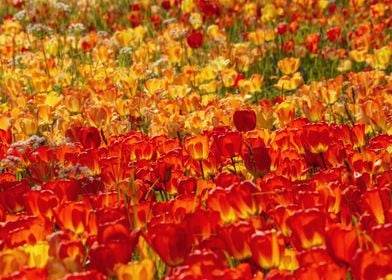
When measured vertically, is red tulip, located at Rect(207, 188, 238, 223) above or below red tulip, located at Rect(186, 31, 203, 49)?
below

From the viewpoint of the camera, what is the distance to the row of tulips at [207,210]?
201cm

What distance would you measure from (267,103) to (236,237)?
7.72ft

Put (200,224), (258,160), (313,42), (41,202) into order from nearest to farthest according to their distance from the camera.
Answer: (200,224) < (41,202) < (258,160) < (313,42)

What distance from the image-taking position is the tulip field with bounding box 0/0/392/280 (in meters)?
2.07

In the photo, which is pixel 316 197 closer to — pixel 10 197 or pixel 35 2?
pixel 10 197

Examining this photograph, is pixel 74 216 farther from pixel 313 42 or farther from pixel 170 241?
pixel 313 42

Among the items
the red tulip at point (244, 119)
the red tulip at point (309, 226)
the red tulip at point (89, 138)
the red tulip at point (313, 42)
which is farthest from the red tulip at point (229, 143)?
the red tulip at point (313, 42)

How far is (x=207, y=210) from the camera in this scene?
240cm

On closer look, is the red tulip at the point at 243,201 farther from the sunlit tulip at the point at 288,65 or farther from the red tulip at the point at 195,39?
the red tulip at the point at 195,39

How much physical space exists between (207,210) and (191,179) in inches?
17.5

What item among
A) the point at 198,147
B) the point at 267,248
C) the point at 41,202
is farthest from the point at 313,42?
the point at 267,248

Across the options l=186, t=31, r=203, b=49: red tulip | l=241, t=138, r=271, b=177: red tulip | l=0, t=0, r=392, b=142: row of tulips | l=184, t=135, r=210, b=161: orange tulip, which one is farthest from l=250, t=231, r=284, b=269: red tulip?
l=186, t=31, r=203, b=49: red tulip

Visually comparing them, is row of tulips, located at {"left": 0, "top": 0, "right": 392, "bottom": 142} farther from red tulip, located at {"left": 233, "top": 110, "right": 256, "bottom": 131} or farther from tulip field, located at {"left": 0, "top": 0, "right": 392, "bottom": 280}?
red tulip, located at {"left": 233, "top": 110, "right": 256, "bottom": 131}

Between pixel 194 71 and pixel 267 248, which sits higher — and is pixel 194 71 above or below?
above
